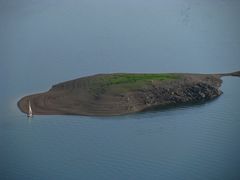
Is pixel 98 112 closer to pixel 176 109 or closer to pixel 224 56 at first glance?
pixel 176 109

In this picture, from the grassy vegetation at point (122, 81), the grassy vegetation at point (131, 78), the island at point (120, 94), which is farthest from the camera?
the grassy vegetation at point (131, 78)

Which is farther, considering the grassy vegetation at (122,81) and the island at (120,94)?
the grassy vegetation at (122,81)

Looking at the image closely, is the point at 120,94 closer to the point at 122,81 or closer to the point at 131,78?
the point at 122,81

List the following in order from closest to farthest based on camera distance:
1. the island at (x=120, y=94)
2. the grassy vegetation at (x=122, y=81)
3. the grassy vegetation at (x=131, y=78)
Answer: the island at (x=120, y=94), the grassy vegetation at (x=122, y=81), the grassy vegetation at (x=131, y=78)

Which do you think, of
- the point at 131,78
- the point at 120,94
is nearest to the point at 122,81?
the point at 131,78

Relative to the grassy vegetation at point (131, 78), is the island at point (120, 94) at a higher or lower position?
lower

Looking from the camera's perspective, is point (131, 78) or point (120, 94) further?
point (131, 78)

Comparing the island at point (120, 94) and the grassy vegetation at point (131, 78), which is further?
the grassy vegetation at point (131, 78)

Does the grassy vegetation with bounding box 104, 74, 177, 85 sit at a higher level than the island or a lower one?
higher
